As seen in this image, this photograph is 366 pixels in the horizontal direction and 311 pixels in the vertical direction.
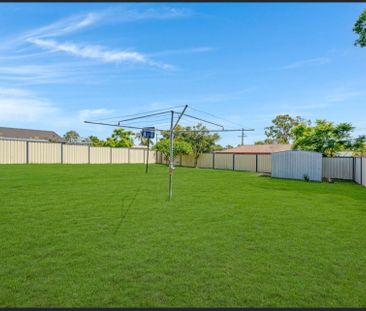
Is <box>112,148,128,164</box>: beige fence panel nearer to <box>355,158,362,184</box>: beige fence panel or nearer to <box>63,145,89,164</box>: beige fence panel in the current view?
<box>63,145,89,164</box>: beige fence panel

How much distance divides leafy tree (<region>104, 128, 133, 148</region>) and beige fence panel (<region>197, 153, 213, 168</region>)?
12450 millimetres

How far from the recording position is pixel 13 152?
18000 millimetres

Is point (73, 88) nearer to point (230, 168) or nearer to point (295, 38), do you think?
point (295, 38)

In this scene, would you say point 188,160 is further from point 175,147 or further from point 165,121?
point 165,121

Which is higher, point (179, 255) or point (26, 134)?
point (26, 134)

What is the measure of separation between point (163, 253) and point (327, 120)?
17.9 meters

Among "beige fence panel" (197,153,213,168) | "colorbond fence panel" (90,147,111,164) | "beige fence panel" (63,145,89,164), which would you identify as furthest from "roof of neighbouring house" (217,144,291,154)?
"beige fence panel" (63,145,89,164)

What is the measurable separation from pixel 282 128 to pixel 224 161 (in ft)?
66.4

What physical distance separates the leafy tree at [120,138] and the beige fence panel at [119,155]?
296 inches

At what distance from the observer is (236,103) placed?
1608cm

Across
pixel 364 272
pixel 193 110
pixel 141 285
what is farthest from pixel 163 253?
pixel 193 110

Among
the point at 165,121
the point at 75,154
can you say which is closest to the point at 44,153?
the point at 75,154

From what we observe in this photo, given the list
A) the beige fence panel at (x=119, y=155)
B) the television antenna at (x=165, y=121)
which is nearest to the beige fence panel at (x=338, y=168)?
the television antenna at (x=165, y=121)

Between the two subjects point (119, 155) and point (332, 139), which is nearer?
point (332, 139)
